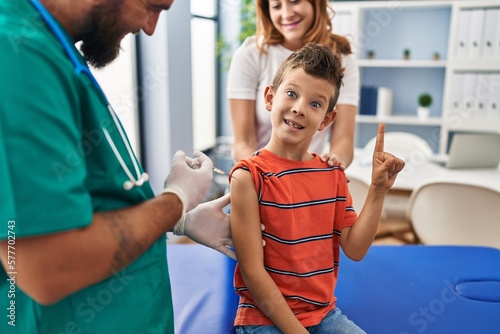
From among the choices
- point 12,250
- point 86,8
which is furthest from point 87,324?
point 86,8

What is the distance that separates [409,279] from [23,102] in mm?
1330

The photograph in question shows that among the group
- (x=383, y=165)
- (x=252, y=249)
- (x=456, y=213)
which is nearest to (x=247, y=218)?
(x=252, y=249)

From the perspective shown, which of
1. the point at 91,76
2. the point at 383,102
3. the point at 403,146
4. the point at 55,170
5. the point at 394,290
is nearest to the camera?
the point at 55,170

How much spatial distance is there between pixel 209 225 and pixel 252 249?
0.43ft

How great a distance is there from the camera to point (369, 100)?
3949 mm

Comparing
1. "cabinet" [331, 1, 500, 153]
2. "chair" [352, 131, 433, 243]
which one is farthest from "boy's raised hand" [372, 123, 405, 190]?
"cabinet" [331, 1, 500, 153]

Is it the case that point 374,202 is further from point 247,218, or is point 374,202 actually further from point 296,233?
point 247,218

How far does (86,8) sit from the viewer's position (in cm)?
72

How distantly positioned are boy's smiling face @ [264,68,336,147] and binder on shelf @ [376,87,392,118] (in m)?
2.97

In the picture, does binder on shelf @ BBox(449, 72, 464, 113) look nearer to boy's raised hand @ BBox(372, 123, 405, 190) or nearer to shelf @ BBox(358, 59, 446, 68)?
shelf @ BBox(358, 59, 446, 68)

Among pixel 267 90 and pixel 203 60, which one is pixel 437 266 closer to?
pixel 267 90

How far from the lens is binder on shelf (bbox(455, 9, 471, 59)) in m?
3.46

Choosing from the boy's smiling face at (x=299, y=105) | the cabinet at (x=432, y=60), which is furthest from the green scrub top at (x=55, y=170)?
the cabinet at (x=432, y=60)

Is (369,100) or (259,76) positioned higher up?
(259,76)
